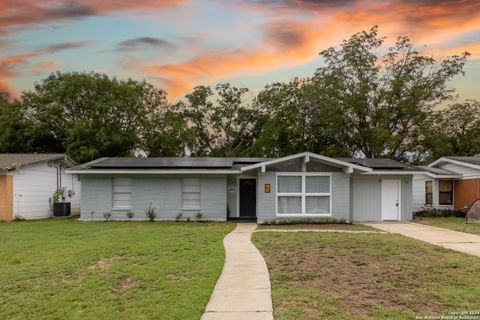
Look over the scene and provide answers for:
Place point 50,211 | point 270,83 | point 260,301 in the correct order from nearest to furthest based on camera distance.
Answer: point 260,301 < point 50,211 < point 270,83

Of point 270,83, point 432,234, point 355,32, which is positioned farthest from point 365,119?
point 432,234

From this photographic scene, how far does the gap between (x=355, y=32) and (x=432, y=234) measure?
25.2m

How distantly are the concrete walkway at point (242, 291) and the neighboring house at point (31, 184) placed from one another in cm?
1425

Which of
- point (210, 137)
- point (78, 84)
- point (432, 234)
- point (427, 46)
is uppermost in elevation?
point (427, 46)

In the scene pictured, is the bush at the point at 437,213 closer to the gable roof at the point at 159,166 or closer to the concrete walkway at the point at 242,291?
the gable roof at the point at 159,166

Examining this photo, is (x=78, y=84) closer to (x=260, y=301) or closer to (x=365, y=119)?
(x=365, y=119)

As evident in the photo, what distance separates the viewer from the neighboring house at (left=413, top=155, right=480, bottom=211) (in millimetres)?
22391

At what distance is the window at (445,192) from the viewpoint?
23.1m

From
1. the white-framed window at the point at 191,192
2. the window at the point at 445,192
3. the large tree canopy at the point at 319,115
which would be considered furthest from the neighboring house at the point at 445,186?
the white-framed window at the point at 191,192

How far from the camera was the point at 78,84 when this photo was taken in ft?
107

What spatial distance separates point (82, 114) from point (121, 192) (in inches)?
653

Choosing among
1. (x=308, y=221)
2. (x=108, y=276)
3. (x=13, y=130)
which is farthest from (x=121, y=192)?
(x=13, y=130)

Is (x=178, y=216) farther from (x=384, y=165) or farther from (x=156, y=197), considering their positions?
(x=384, y=165)

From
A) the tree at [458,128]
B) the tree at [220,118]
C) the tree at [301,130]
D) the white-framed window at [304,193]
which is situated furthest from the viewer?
the tree at [220,118]
